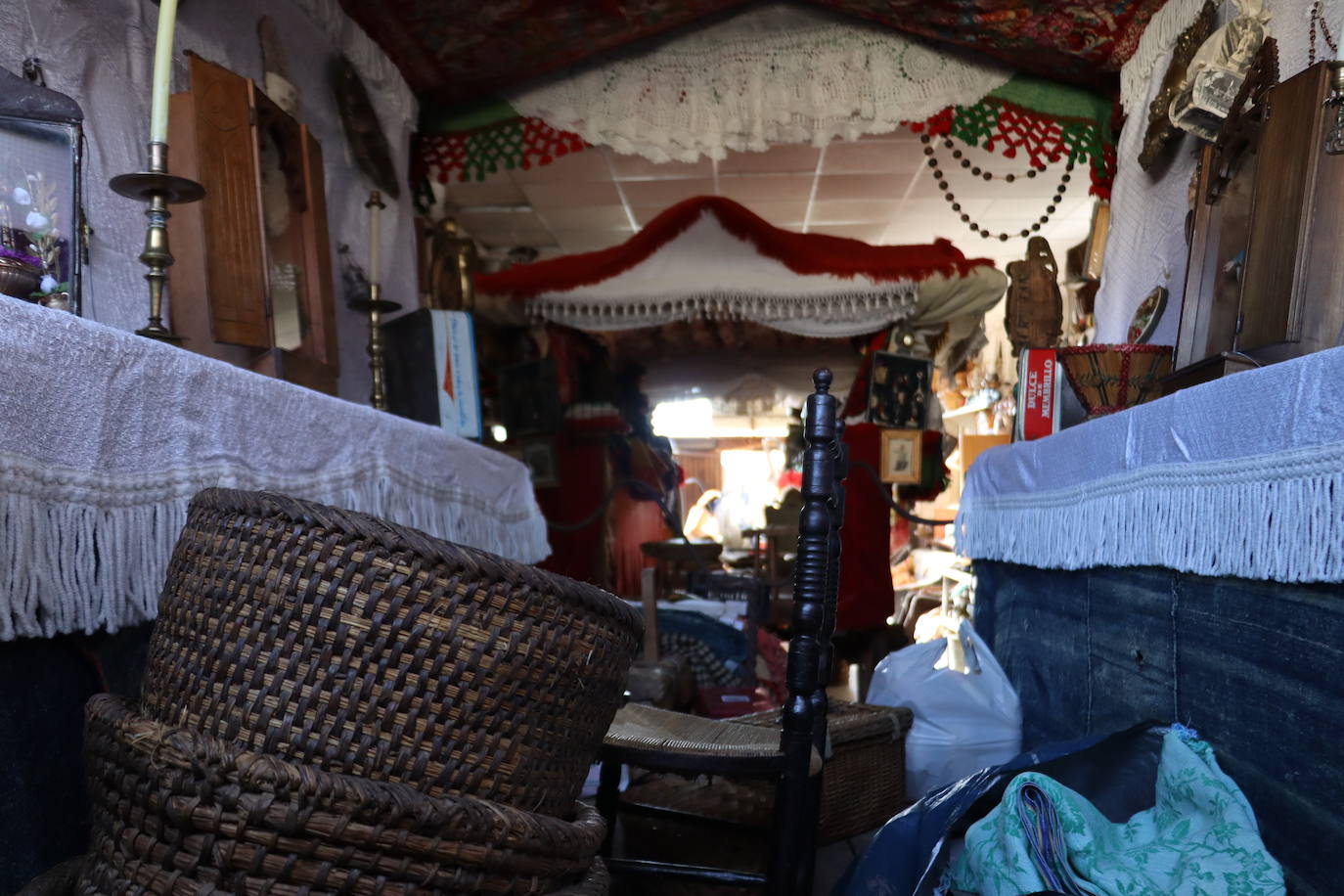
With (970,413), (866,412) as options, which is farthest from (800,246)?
(970,413)

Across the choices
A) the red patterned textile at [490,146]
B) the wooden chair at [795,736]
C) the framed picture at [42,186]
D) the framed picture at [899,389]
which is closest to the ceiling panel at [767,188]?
the framed picture at [899,389]

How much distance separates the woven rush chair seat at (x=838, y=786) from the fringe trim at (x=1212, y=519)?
0.53 metres

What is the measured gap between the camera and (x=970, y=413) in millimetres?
8734

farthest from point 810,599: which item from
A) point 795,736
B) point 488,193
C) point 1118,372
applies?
point 488,193

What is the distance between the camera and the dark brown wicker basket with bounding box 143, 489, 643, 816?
685mm

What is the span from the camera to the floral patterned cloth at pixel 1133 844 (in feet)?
3.50

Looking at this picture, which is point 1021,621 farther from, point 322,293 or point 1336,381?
point 322,293

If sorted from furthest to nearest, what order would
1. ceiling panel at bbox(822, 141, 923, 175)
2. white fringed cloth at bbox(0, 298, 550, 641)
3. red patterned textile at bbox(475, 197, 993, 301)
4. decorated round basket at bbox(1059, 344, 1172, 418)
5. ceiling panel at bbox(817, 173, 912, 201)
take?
ceiling panel at bbox(817, 173, 912, 201), ceiling panel at bbox(822, 141, 923, 175), red patterned textile at bbox(475, 197, 993, 301), decorated round basket at bbox(1059, 344, 1172, 418), white fringed cloth at bbox(0, 298, 550, 641)

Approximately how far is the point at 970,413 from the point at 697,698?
22.0 feet

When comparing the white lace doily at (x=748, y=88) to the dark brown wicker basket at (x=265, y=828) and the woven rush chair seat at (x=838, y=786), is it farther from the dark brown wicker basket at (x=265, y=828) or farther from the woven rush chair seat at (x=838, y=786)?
the dark brown wicker basket at (x=265, y=828)

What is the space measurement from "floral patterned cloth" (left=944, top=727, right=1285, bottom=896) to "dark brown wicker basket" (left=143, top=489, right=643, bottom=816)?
2.44ft

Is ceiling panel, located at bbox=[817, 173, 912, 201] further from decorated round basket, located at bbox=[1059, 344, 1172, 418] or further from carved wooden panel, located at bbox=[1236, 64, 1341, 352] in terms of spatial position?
carved wooden panel, located at bbox=[1236, 64, 1341, 352]

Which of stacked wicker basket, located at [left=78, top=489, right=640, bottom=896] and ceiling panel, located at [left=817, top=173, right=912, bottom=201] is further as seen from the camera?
ceiling panel, located at [left=817, top=173, right=912, bottom=201]

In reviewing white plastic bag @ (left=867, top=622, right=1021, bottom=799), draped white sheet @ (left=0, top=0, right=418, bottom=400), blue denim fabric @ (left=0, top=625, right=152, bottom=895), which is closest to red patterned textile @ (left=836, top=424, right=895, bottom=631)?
white plastic bag @ (left=867, top=622, right=1021, bottom=799)
